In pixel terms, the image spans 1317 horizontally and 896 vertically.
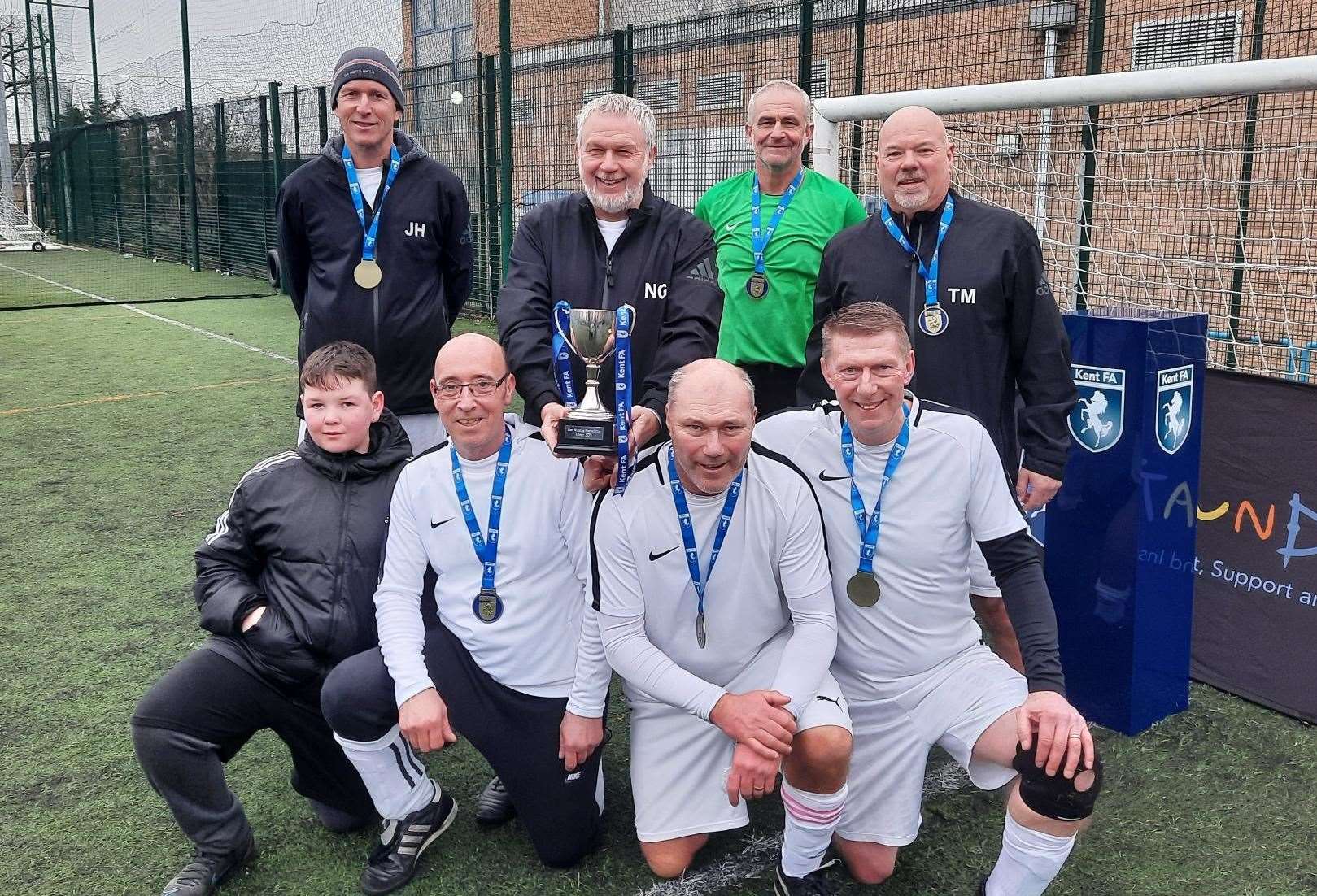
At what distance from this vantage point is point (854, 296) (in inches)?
122

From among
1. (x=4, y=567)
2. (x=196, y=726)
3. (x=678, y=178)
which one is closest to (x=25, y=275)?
(x=678, y=178)

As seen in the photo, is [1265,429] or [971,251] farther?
[1265,429]

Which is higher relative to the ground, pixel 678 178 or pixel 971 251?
pixel 678 178

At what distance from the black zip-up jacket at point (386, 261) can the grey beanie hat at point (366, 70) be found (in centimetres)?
17

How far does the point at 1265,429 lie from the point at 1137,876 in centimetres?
152

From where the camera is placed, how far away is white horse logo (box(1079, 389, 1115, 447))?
325 centimetres

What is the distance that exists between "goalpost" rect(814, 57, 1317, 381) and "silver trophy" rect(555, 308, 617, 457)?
7.10 ft

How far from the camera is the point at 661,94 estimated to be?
A: 32.0 ft

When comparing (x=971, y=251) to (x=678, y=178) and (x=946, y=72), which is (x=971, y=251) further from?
(x=678, y=178)

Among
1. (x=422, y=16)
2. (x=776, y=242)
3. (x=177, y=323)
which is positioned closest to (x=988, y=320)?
A: (x=776, y=242)

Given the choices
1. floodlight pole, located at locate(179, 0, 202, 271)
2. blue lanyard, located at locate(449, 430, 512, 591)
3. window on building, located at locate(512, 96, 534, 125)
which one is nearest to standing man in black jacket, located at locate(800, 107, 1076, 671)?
blue lanyard, located at locate(449, 430, 512, 591)

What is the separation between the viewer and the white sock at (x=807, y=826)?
2443mm

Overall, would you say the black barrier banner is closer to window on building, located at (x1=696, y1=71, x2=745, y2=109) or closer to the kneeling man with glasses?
the kneeling man with glasses

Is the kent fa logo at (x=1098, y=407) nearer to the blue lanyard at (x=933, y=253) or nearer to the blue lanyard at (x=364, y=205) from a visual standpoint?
the blue lanyard at (x=933, y=253)
